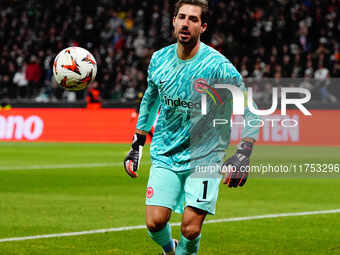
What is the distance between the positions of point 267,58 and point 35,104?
7708mm

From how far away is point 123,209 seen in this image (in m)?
10.4

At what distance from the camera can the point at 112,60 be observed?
28.6 metres

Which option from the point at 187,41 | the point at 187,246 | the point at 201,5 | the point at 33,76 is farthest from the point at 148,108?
the point at 33,76

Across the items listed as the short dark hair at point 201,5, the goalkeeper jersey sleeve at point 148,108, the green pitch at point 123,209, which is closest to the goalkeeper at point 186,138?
the short dark hair at point 201,5

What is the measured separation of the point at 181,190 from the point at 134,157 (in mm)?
522

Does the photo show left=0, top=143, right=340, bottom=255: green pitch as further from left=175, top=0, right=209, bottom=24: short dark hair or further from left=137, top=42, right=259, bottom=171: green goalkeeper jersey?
left=175, top=0, right=209, bottom=24: short dark hair

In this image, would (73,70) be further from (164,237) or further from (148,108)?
(164,237)

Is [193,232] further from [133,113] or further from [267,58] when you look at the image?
[267,58]

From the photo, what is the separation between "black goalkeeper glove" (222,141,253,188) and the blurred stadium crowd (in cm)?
1657

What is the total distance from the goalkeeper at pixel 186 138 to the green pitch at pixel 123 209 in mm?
1489

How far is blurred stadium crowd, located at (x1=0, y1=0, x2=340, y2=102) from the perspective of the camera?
2388 centimetres

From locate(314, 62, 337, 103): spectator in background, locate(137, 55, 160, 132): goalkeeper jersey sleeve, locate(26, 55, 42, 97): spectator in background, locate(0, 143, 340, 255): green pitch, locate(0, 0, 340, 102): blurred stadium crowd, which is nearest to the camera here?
locate(137, 55, 160, 132): goalkeeper jersey sleeve

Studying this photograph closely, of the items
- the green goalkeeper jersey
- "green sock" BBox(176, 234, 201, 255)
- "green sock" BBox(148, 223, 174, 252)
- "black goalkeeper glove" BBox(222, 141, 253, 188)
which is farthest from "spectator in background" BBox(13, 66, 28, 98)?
"black goalkeeper glove" BBox(222, 141, 253, 188)

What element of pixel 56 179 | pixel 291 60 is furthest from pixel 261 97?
pixel 56 179
